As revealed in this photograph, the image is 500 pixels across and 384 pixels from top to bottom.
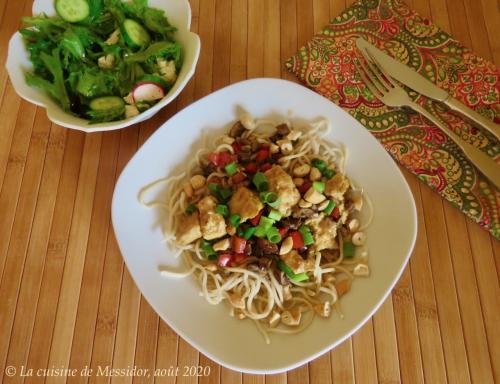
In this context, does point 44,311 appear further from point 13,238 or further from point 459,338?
point 459,338

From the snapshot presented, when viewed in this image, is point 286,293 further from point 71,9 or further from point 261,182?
point 71,9

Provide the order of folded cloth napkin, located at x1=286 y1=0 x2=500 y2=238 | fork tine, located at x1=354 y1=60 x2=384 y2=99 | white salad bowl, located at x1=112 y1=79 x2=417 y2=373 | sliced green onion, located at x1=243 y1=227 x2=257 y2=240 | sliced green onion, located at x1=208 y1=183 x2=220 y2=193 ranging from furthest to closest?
fork tine, located at x1=354 y1=60 x2=384 y2=99 → folded cloth napkin, located at x1=286 y1=0 x2=500 y2=238 → sliced green onion, located at x1=208 y1=183 x2=220 y2=193 → sliced green onion, located at x1=243 y1=227 x2=257 y2=240 → white salad bowl, located at x1=112 y1=79 x2=417 y2=373

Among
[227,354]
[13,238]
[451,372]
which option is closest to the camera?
[227,354]

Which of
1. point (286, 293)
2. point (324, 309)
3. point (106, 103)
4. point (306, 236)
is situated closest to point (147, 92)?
point (106, 103)

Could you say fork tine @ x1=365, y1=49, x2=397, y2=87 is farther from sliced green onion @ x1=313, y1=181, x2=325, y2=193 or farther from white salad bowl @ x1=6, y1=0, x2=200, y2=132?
white salad bowl @ x1=6, y1=0, x2=200, y2=132

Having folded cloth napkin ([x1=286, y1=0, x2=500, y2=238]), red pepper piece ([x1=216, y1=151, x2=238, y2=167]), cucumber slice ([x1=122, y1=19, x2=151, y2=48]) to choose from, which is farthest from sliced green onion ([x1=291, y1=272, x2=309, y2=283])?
cucumber slice ([x1=122, y1=19, x2=151, y2=48])

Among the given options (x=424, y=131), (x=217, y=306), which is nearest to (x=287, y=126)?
(x=424, y=131)

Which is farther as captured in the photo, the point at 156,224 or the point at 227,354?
the point at 156,224
